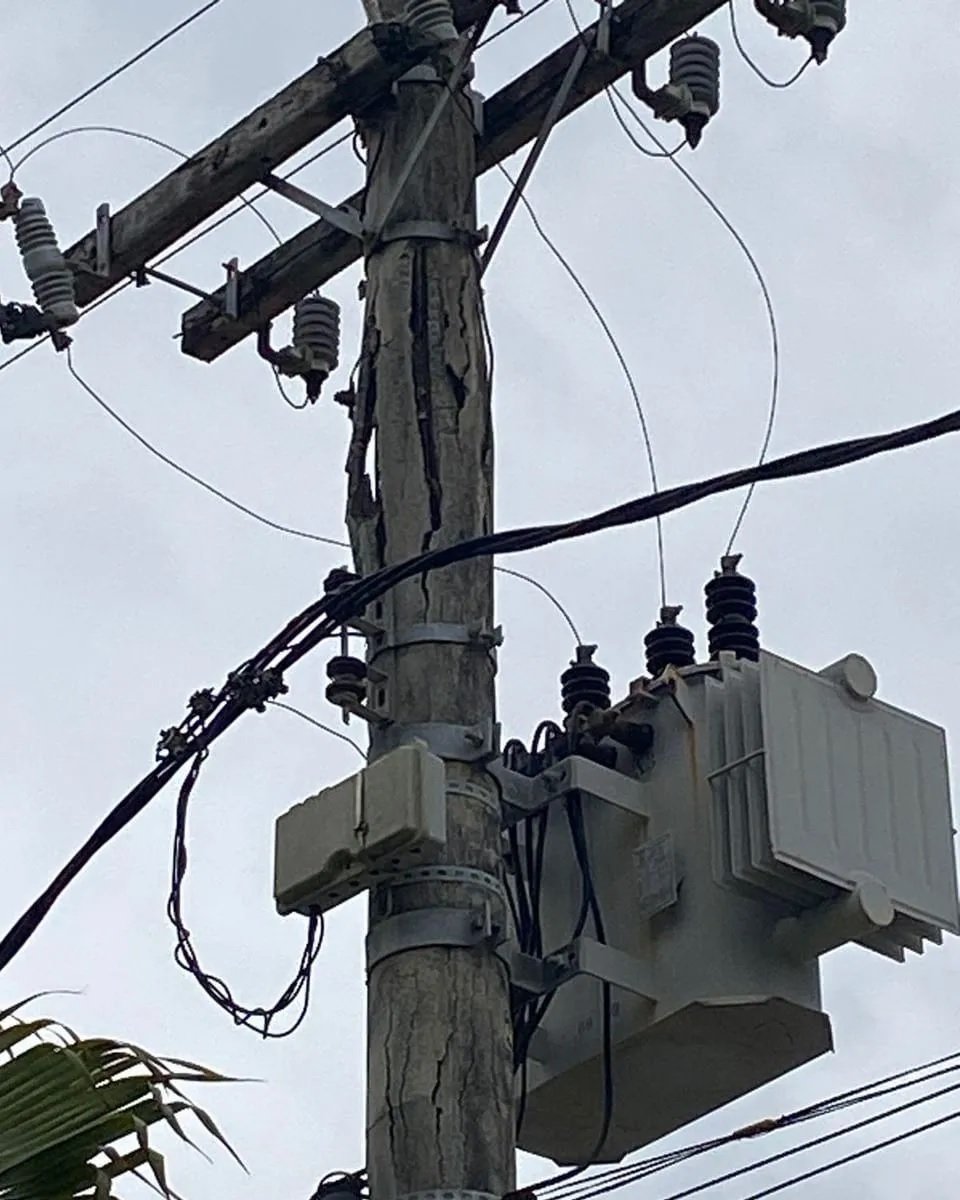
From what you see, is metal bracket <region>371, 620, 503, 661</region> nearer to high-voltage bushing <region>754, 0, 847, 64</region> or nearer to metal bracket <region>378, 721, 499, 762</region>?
metal bracket <region>378, 721, 499, 762</region>

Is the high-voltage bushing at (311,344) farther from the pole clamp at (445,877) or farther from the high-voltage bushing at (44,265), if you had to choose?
the pole clamp at (445,877)

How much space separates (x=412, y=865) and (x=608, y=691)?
4.06 ft

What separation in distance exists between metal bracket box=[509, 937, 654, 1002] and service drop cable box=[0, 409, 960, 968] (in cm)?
94

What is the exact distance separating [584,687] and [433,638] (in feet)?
2.70

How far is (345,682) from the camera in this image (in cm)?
766

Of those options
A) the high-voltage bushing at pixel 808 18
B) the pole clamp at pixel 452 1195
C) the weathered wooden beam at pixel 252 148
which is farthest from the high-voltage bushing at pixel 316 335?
the pole clamp at pixel 452 1195

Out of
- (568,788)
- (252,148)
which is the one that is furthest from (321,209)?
(568,788)

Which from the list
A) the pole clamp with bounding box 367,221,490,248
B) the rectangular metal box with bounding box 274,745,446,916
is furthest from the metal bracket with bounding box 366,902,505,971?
the pole clamp with bounding box 367,221,490,248

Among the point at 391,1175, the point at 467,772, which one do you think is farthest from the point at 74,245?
the point at 391,1175

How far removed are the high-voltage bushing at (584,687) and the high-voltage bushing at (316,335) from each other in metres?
1.38

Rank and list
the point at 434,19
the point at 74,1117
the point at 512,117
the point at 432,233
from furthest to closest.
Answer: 1. the point at 512,117
2. the point at 434,19
3. the point at 432,233
4. the point at 74,1117

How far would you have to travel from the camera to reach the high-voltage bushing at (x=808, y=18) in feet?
28.1

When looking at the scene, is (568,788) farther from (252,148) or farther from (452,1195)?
(252,148)

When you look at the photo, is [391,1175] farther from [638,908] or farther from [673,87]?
[673,87]
